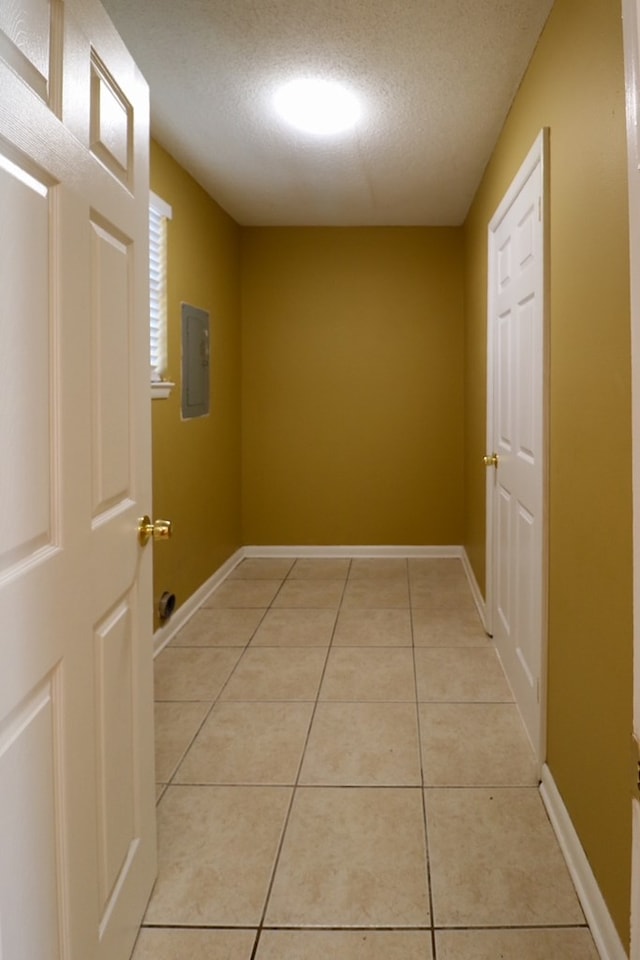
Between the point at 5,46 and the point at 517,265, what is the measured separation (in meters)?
2.22

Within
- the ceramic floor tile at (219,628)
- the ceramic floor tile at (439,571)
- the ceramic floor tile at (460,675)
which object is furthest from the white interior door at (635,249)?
the ceramic floor tile at (439,571)

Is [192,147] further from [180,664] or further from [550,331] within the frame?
[180,664]

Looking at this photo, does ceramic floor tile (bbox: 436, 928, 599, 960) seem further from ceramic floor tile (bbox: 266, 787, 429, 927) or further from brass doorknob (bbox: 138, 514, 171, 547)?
brass doorknob (bbox: 138, 514, 171, 547)

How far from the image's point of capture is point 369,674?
309 cm

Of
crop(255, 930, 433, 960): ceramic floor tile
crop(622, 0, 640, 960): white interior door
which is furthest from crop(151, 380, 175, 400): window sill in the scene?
crop(622, 0, 640, 960): white interior door

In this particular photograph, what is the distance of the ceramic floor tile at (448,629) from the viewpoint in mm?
3480

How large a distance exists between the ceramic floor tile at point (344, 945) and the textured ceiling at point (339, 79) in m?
2.59

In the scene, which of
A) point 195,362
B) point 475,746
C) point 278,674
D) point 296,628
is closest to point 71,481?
point 475,746

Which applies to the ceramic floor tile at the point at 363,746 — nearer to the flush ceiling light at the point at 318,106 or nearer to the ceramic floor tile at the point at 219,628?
the ceramic floor tile at the point at 219,628

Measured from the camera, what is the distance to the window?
330cm

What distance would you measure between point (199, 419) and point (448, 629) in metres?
1.85

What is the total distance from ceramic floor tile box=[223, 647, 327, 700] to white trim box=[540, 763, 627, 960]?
3.52ft

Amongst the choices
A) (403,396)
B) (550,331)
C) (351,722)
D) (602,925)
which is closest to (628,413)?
(550,331)

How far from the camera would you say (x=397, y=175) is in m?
3.96
